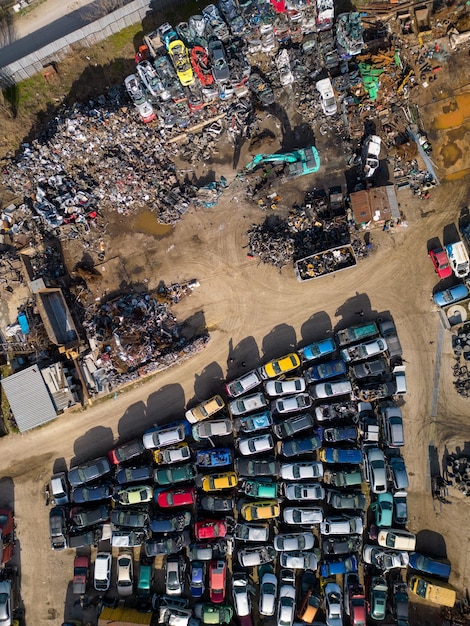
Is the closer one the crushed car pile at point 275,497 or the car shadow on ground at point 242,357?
the crushed car pile at point 275,497

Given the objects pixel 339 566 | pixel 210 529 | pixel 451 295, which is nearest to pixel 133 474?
pixel 210 529

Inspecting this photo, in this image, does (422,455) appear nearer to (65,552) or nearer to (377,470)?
(377,470)

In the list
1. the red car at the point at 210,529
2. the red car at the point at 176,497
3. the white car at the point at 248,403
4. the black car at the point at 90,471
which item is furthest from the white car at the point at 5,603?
the white car at the point at 248,403

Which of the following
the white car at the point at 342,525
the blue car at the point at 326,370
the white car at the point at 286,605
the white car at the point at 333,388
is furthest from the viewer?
the blue car at the point at 326,370

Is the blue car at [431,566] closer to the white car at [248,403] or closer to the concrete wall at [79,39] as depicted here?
the white car at [248,403]

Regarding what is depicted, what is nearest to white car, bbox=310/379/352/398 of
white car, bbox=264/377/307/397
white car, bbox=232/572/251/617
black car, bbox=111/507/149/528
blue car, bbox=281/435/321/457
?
white car, bbox=264/377/307/397

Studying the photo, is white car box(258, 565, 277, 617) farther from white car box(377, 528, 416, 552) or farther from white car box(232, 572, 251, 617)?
white car box(377, 528, 416, 552)

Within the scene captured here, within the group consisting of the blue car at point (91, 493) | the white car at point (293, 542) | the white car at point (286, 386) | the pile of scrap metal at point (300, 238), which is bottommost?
the white car at point (293, 542)

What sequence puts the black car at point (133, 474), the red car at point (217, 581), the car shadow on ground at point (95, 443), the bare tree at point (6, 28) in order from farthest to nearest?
the bare tree at point (6, 28)
the car shadow on ground at point (95, 443)
the black car at point (133, 474)
the red car at point (217, 581)
